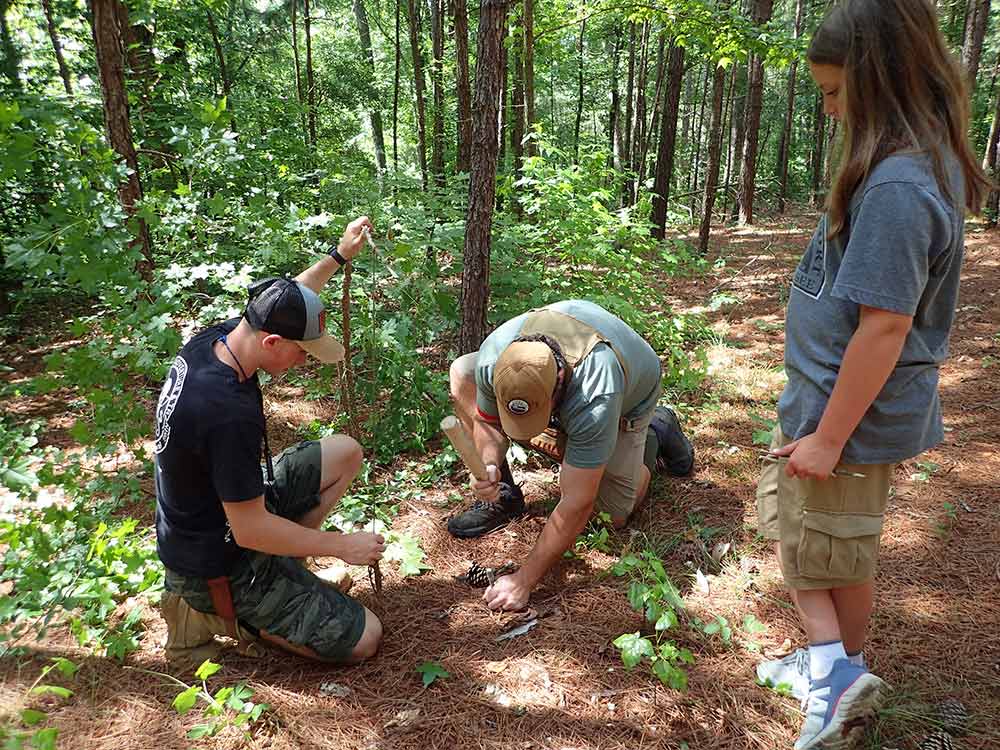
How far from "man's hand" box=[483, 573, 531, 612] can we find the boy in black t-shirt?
51cm

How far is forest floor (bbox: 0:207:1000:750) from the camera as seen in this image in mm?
1983

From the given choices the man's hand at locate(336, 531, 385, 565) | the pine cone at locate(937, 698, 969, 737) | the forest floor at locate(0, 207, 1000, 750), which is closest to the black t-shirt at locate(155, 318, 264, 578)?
the man's hand at locate(336, 531, 385, 565)

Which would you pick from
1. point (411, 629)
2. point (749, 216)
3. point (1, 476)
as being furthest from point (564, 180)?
point (749, 216)

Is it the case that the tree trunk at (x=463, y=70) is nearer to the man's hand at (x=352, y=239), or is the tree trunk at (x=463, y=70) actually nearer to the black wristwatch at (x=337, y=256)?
the man's hand at (x=352, y=239)

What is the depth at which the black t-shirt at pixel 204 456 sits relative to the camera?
2045 millimetres

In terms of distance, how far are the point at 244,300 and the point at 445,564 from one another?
2.21 meters

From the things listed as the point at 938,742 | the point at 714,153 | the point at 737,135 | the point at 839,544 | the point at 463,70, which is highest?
the point at 463,70

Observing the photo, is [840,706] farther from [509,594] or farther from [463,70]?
[463,70]

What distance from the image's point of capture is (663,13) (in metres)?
6.63

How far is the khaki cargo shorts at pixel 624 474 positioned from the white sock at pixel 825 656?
50.6 inches

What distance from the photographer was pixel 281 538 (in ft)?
7.04

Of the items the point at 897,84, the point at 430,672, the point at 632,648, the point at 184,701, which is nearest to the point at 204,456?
the point at 184,701

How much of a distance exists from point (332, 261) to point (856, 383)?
2.35 metres

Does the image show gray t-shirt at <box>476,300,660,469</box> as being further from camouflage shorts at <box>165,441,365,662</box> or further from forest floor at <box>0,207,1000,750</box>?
camouflage shorts at <box>165,441,365,662</box>
